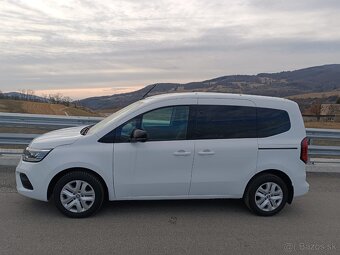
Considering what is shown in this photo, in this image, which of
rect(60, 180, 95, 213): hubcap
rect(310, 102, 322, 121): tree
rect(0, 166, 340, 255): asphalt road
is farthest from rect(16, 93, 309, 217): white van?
rect(310, 102, 322, 121): tree

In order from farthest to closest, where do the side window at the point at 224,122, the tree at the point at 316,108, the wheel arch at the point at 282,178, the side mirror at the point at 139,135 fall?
the tree at the point at 316,108
the wheel arch at the point at 282,178
the side window at the point at 224,122
the side mirror at the point at 139,135

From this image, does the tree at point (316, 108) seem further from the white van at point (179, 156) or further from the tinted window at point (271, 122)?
the white van at point (179, 156)

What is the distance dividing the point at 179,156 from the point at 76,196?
1.47 m

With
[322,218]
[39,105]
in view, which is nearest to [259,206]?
[322,218]

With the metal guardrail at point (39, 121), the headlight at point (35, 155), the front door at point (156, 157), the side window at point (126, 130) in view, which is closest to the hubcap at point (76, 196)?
the front door at point (156, 157)

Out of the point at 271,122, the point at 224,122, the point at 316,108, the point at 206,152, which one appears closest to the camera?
the point at 206,152

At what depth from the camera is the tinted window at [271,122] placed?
5.62 meters

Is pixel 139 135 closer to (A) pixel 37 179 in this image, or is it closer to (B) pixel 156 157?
(B) pixel 156 157

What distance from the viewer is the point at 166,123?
5.41 meters

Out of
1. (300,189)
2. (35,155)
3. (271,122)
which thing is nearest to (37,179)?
(35,155)

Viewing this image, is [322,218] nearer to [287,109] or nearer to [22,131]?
[287,109]

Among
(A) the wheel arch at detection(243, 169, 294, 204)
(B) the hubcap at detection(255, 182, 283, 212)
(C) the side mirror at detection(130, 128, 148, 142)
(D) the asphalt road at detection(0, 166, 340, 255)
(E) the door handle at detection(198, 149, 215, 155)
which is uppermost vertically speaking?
(C) the side mirror at detection(130, 128, 148, 142)

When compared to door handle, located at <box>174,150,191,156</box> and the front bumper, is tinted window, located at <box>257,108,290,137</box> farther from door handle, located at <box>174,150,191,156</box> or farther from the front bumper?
the front bumper

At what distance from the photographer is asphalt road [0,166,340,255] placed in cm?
436
